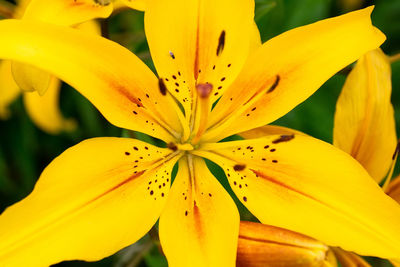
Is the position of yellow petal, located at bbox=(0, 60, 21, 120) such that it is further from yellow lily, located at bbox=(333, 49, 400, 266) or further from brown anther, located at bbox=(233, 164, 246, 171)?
yellow lily, located at bbox=(333, 49, 400, 266)

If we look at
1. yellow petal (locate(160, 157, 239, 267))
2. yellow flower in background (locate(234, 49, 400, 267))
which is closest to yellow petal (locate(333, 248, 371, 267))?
yellow flower in background (locate(234, 49, 400, 267))

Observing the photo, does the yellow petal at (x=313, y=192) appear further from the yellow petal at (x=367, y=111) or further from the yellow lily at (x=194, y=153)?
the yellow petal at (x=367, y=111)

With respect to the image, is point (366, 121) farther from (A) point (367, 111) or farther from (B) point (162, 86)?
(B) point (162, 86)

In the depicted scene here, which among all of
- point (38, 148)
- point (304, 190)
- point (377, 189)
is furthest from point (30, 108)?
point (377, 189)

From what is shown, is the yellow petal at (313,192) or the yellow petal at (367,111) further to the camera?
the yellow petal at (367,111)

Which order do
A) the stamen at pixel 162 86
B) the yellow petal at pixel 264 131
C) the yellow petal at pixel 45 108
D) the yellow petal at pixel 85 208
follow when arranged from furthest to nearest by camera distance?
1. the yellow petal at pixel 45 108
2. the yellow petal at pixel 264 131
3. the stamen at pixel 162 86
4. the yellow petal at pixel 85 208

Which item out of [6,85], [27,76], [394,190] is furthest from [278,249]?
[6,85]

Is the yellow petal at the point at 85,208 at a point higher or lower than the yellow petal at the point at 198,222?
higher

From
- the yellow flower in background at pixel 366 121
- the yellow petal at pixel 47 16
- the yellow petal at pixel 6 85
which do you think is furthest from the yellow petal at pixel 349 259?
the yellow petal at pixel 6 85
